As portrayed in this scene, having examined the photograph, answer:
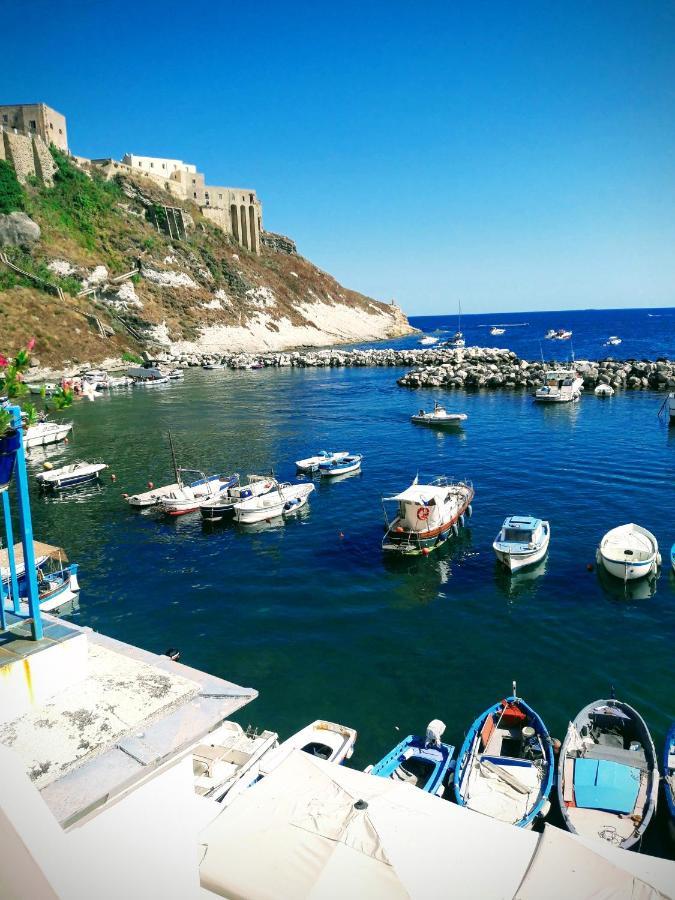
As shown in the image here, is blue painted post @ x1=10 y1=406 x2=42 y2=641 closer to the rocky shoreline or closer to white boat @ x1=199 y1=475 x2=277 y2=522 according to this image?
white boat @ x1=199 y1=475 x2=277 y2=522

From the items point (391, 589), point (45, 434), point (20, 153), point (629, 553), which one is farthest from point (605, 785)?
point (20, 153)

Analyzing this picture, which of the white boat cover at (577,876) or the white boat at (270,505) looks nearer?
the white boat cover at (577,876)

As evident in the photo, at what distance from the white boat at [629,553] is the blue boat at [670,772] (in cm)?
1006

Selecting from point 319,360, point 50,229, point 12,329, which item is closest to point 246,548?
point 12,329

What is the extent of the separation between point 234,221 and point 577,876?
528 feet

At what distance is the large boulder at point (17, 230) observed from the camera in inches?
3814

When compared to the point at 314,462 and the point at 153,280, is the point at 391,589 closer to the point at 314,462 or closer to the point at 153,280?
the point at 314,462

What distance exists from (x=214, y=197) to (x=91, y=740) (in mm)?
159126

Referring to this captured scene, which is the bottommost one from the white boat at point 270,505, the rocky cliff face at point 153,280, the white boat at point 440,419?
the white boat at point 270,505

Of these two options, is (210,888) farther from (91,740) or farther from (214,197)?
(214,197)

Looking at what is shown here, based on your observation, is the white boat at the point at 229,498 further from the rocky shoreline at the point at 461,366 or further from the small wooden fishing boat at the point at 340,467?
the rocky shoreline at the point at 461,366

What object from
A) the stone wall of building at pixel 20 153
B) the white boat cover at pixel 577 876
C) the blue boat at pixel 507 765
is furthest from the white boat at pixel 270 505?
the stone wall of building at pixel 20 153

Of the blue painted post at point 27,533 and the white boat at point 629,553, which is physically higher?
the blue painted post at point 27,533

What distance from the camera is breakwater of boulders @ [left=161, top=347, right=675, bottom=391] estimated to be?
78312 millimetres
